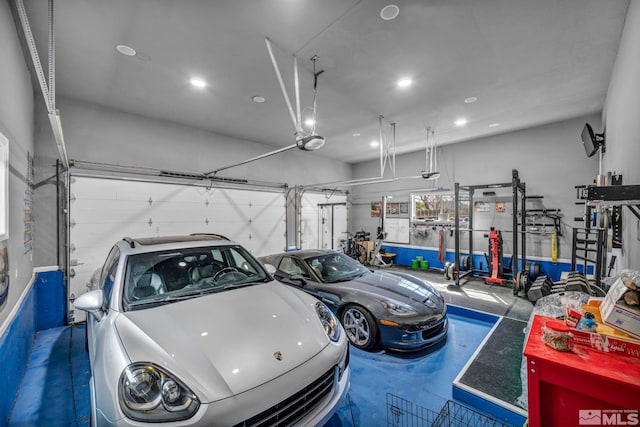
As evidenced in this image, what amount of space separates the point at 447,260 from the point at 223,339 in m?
7.20

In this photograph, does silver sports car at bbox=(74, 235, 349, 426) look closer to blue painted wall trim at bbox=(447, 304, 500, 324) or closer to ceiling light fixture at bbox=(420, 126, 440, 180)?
blue painted wall trim at bbox=(447, 304, 500, 324)

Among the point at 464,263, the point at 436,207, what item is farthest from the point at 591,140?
the point at 436,207

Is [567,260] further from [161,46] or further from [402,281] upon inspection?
[161,46]

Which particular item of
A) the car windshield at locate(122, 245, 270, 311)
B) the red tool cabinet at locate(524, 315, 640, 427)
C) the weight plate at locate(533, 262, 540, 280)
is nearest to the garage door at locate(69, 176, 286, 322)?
the car windshield at locate(122, 245, 270, 311)

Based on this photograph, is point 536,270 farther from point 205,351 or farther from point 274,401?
point 205,351

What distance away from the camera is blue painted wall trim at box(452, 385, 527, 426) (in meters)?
1.98

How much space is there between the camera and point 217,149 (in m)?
6.05

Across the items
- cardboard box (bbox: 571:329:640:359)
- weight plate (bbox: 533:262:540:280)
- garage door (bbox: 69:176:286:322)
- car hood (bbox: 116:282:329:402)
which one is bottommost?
weight plate (bbox: 533:262:540:280)

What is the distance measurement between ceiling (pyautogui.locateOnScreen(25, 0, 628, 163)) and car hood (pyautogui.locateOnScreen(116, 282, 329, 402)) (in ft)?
8.67

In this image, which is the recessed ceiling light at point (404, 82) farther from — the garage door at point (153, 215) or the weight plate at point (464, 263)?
the weight plate at point (464, 263)

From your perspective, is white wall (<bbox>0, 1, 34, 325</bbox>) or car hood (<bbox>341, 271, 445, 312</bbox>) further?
car hood (<bbox>341, 271, 445, 312</bbox>)

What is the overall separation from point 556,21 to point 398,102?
210 centimetres

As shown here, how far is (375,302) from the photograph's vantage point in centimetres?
305

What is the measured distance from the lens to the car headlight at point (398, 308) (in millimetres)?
2932
